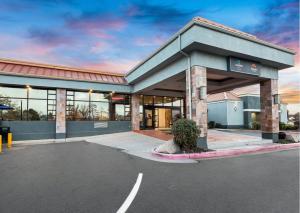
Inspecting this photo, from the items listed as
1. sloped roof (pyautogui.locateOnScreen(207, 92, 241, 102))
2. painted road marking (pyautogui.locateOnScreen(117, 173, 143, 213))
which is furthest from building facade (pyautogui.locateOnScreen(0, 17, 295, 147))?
sloped roof (pyautogui.locateOnScreen(207, 92, 241, 102))

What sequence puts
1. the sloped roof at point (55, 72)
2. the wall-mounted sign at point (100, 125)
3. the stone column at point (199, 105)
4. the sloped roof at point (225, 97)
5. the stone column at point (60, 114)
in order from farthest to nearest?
the sloped roof at point (225, 97)
the wall-mounted sign at point (100, 125)
the stone column at point (60, 114)
the sloped roof at point (55, 72)
the stone column at point (199, 105)

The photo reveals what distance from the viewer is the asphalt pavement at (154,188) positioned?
10.6 ft

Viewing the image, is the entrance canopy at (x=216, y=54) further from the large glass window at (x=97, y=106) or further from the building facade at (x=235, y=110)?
the building facade at (x=235, y=110)

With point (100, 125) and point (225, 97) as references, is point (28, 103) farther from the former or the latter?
point (225, 97)

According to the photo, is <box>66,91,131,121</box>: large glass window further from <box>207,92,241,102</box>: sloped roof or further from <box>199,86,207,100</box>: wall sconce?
<box>207,92,241,102</box>: sloped roof

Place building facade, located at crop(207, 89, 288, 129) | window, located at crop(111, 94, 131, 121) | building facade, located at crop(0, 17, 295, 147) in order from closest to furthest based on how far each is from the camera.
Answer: building facade, located at crop(0, 17, 295, 147) < window, located at crop(111, 94, 131, 121) < building facade, located at crop(207, 89, 288, 129)

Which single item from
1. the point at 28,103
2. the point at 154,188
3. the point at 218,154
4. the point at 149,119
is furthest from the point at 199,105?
the point at 28,103

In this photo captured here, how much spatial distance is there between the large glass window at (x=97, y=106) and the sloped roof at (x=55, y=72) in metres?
1.56

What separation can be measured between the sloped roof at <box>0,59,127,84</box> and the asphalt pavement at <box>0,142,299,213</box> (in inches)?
465

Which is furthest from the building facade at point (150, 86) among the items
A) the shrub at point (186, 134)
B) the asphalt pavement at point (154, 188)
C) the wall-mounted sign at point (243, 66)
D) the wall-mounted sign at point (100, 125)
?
the asphalt pavement at point (154, 188)

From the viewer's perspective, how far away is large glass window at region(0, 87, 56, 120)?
603 inches

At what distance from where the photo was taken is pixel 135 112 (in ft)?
63.6

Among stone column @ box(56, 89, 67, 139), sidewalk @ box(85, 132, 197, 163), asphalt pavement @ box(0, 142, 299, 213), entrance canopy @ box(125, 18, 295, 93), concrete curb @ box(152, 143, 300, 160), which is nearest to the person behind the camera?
asphalt pavement @ box(0, 142, 299, 213)

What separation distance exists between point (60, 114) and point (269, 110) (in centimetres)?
1754
